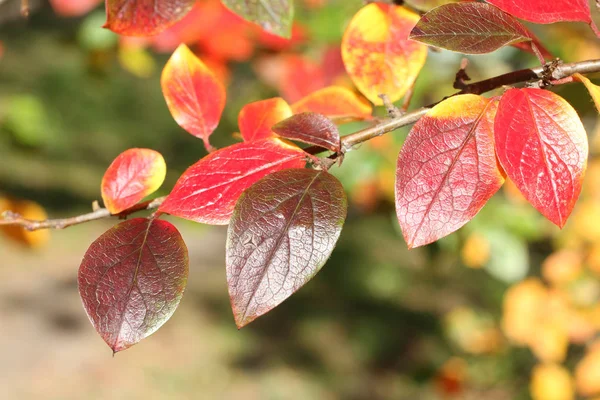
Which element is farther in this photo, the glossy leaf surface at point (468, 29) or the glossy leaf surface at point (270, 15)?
the glossy leaf surface at point (270, 15)

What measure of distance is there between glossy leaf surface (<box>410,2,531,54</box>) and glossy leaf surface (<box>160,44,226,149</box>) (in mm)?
200

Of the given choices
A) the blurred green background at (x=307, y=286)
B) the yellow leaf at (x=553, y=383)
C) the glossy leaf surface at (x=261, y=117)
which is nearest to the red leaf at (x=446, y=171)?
the glossy leaf surface at (x=261, y=117)

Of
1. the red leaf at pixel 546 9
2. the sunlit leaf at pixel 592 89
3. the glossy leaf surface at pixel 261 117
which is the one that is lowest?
the glossy leaf surface at pixel 261 117

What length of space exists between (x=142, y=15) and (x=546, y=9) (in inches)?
11.9

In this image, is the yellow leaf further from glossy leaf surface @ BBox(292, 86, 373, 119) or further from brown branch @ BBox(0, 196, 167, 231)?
brown branch @ BBox(0, 196, 167, 231)

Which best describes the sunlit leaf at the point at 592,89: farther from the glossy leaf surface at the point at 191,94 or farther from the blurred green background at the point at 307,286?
the blurred green background at the point at 307,286

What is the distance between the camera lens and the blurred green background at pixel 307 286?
131cm

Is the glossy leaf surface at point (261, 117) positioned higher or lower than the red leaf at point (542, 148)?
lower

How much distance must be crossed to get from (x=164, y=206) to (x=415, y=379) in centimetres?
199

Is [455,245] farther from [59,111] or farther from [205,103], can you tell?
[59,111]

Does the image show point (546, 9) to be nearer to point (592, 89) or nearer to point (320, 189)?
point (592, 89)

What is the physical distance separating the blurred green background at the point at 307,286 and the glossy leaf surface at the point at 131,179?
633 millimetres

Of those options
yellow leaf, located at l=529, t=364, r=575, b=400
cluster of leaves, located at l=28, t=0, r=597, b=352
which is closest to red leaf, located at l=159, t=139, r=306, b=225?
cluster of leaves, located at l=28, t=0, r=597, b=352

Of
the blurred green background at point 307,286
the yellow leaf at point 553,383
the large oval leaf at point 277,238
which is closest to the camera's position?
the large oval leaf at point 277,238
